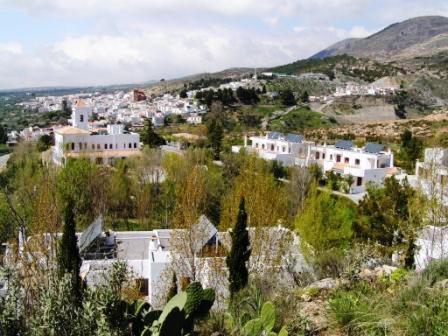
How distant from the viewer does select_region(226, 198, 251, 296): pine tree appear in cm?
1162

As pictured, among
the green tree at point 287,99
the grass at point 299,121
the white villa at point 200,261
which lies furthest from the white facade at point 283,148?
the green tree at point 287,99

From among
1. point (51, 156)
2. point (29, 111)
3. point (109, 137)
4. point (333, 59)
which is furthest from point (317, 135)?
point (29, 111)

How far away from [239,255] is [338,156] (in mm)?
26442

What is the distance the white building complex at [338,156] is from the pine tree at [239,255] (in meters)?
20.7

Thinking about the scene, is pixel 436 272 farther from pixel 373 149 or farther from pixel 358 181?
pixel 373 149

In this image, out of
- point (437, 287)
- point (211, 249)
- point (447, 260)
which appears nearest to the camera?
point (437, 287)

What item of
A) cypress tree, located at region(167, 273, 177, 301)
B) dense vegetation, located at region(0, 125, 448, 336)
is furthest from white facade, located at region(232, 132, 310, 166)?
cypress tree, located at region(167, 273, 177, 301)

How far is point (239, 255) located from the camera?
11742mm

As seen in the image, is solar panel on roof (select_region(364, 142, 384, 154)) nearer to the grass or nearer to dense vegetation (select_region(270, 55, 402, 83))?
the grass

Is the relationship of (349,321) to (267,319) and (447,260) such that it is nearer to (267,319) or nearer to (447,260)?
(267,319)

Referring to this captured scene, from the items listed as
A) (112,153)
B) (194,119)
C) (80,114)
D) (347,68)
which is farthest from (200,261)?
(347,68)

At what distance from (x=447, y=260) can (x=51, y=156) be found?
33612mm

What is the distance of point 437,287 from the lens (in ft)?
20.0

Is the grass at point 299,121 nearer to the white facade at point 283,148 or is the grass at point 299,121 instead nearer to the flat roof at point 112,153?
the white facade at point 283,148
